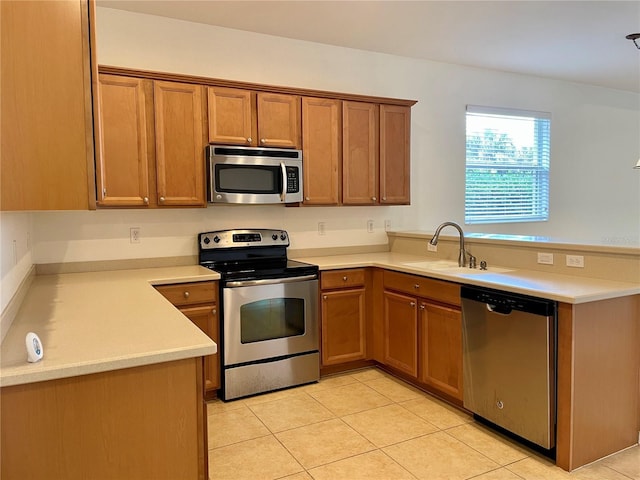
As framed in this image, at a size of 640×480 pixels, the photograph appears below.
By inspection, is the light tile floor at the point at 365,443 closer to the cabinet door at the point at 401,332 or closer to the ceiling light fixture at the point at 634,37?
the cabinet door at the point at 401,332

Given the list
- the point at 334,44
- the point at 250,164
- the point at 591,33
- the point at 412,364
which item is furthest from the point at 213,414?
the point at 591,33

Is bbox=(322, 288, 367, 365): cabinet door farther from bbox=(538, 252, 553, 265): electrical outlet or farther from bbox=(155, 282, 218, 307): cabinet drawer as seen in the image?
bbox=(538, 252, 553, 265): electrical outlet

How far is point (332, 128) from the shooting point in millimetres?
3967

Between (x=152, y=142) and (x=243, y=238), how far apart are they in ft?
3.26

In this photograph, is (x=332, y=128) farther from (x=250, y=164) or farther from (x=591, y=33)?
(x=591, y=33)

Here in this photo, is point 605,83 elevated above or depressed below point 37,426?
above

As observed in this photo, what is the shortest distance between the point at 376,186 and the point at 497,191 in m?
1.85

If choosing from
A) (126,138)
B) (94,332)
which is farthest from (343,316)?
(94,332)

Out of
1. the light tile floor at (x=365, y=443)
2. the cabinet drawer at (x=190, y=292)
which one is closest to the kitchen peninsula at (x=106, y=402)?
the light tile floor at (x=365, y=443)

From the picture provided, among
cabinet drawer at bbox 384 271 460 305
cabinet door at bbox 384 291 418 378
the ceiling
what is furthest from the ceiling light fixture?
cabinet door at bbox 384 291 418 378

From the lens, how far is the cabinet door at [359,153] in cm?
403

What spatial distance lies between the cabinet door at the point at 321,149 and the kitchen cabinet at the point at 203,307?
43.7 inches

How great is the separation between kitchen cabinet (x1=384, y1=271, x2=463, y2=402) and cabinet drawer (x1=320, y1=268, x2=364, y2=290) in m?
0.21

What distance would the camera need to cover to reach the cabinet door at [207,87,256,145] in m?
3.49
